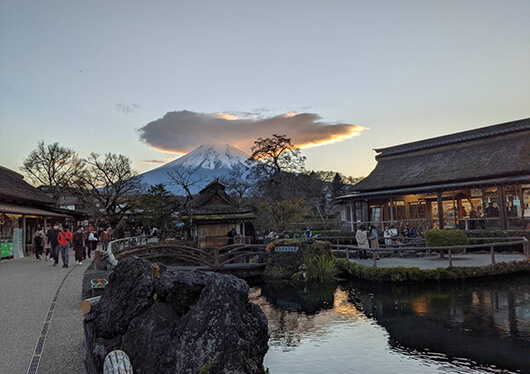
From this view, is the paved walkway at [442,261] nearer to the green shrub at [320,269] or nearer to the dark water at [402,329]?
the dark water at [402,329]

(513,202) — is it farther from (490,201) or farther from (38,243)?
(38,243)

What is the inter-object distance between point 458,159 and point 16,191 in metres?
29.8

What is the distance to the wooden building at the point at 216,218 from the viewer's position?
88.1 ft

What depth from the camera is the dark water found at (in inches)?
295

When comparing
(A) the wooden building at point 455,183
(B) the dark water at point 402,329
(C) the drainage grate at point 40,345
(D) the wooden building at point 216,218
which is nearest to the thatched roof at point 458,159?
(A) the wooden building at point 455,183

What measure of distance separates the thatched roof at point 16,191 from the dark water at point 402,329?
53.6ft

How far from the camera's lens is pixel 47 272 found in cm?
1421

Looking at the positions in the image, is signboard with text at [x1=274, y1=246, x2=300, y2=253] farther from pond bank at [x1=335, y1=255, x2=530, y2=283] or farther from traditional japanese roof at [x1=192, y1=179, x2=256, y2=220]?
traditional japanese roof at [x1=192, y1=179, x2=256, y2=220]

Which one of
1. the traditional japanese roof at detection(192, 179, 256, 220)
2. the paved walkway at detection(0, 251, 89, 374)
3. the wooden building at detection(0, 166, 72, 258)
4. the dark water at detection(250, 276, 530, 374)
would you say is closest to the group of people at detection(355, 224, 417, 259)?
the dark water at detection(250, 276, 530, 374)

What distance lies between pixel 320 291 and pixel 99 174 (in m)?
34.0

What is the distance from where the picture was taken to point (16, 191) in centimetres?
2350

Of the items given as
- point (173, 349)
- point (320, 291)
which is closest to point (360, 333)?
point (320, 291)

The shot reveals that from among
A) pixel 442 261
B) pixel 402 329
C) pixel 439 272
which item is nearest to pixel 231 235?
pixel 442 261

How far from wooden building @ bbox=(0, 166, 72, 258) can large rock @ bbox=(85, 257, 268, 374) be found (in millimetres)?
17220
